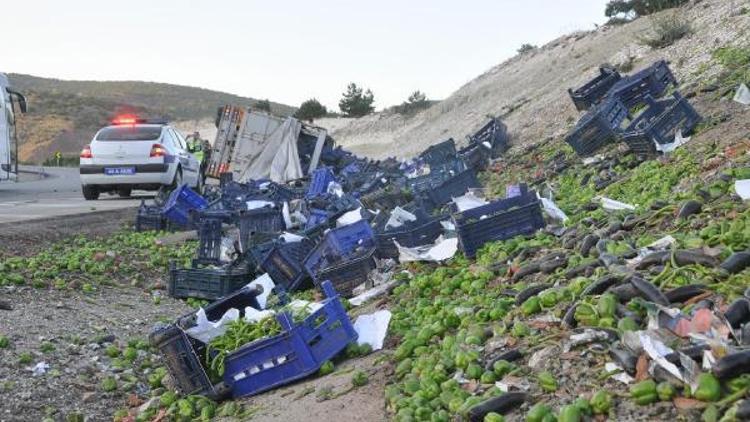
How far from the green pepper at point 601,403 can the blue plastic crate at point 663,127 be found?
7931 mm

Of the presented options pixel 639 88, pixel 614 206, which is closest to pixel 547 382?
pixel 614 206

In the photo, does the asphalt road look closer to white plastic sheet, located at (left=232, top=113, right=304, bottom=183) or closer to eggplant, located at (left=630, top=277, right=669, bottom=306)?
white plastic sheet, located at (left=232, top=113, right=304, bottom=183)

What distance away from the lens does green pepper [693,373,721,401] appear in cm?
350

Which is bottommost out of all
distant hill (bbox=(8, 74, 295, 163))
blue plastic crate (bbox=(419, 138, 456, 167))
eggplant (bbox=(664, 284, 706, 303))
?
blue plastic crate (bbox=(419, 138, 456, 167))

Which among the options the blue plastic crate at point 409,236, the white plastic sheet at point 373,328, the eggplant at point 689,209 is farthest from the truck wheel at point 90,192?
the eggplant at point 689,209

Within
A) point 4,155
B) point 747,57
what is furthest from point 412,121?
point 747,57

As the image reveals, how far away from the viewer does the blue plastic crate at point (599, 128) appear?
13.2m

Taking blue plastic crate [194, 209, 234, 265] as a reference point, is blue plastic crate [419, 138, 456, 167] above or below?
below

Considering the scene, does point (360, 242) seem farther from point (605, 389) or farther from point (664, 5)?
point (664, 5)

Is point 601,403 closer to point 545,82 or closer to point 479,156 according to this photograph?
point 479,156

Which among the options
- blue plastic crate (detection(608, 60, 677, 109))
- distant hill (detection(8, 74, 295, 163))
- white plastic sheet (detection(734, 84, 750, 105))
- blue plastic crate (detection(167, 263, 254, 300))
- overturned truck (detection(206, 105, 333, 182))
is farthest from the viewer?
distant hill (detection(8, 74, 295, 163))

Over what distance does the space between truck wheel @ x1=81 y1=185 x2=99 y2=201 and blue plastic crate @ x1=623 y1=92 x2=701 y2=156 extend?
12357 millimetres

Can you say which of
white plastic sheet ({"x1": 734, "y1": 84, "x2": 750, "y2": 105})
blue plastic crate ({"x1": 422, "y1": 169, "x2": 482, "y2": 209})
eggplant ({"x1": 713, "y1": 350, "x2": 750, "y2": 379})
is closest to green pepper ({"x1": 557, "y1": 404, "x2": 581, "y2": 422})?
eggplant ({"x1": 713, "y1": 350, "x2": 750, "y2": 379})

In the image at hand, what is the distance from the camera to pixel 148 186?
1905 centimetres
